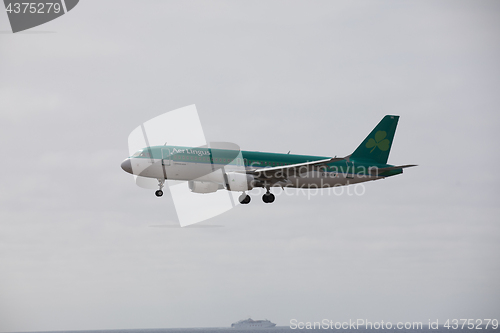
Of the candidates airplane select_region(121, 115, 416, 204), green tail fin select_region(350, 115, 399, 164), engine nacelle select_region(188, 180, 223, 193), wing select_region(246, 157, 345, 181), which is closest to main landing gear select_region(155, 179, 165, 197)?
airplane select_region(121, 115, 416, 204)

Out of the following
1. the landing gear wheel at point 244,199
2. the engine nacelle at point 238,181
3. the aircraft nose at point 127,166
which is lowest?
the landing gear wheel at point 244,199

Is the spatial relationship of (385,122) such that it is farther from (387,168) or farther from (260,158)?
(260,158)

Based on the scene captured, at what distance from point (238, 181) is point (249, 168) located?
8.64 ft

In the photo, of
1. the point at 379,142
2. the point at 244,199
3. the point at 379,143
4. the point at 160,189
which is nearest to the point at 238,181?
the point at 244,199

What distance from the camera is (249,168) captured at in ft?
211

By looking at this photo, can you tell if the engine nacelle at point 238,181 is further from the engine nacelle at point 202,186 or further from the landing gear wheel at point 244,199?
the landing gear wheel at point 244,199

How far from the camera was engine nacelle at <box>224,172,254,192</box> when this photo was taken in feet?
204

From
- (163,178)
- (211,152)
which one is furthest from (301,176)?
(163,178)

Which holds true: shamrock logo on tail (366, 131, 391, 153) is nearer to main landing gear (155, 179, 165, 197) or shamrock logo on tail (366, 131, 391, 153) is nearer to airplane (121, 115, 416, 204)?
airplane (121, 115, 416, 204)

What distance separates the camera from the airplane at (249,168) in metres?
61.1

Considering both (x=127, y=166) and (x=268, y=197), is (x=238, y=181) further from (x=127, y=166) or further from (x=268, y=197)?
(x=127, y=166)

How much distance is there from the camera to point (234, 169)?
63.2 m

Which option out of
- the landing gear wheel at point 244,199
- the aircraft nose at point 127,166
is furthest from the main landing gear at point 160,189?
the landing gear wheel at point 244,199

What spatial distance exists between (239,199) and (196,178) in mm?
7426
